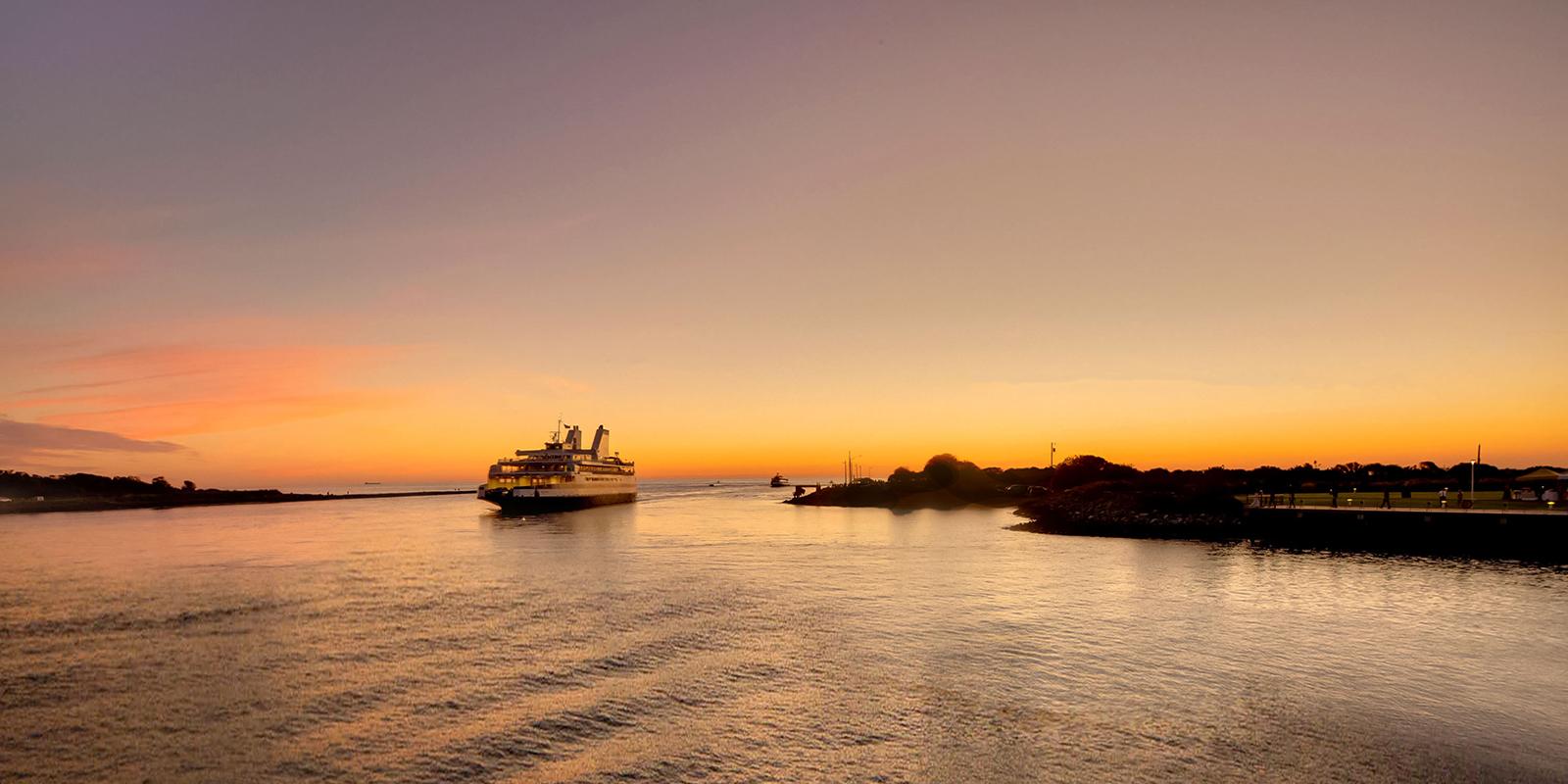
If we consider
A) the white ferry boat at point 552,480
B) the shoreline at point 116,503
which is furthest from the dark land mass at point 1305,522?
the shoreline at point 116,503

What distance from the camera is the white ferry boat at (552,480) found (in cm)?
11675

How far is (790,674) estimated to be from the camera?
2123 centimetres

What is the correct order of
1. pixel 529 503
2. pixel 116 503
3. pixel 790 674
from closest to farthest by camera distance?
pixel 790 674
pixel 529 503
pixel 116 503

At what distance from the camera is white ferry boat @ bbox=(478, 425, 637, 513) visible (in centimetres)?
11675

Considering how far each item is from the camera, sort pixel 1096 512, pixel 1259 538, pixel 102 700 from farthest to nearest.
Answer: pixel 1096 512
pixel 1259 538
pixel 102 700

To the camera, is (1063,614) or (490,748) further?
(1063,614)

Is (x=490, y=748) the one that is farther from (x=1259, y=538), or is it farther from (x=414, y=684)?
(x=1259, y=538)

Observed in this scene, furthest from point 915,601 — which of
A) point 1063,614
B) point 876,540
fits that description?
point 876,540

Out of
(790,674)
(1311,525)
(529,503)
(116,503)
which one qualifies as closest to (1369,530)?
(1311,525)

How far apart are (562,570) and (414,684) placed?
25.7 meters

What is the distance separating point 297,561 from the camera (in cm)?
5003

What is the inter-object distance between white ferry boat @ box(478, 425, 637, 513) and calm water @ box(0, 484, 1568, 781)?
72.4 metres

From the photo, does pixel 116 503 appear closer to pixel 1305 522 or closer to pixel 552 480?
pixel 552 480

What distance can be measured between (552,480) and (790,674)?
113061 mm
